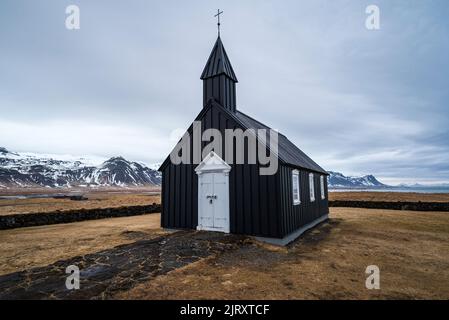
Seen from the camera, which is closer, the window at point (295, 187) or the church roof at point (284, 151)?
the church roof at point (284, 151)

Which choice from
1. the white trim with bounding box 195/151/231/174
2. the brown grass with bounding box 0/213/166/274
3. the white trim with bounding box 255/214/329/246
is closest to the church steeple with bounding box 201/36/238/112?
the white trim with bounding box 195/151/231/174

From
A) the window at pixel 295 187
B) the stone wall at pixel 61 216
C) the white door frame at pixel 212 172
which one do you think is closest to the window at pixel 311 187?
the window at pixel 295 187

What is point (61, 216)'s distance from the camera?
17.5 m

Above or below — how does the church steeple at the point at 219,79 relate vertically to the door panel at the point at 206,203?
above

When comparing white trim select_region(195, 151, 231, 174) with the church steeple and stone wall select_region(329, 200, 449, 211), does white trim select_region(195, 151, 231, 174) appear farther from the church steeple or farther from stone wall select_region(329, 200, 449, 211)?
stone wall select_region(329, 200, 449, 211)

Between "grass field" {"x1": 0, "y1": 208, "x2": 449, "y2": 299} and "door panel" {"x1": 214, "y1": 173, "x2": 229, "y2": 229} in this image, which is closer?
"grass field" {"x1": 0, "y1": 208, "x2": 449, "y2": 299}

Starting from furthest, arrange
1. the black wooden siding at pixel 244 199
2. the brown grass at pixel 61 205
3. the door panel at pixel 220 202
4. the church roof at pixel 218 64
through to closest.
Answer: the brown grass at pixel 61 205
the church roof at pixel 218 64
the door panel at pixel 220 202
the black wooden siding at pixel 244 199

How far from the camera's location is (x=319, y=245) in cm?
1084

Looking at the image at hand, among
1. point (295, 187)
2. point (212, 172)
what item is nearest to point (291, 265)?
point (295, 187)

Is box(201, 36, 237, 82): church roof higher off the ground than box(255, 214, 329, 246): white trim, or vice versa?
box(201, 36, 237, 82): church roof

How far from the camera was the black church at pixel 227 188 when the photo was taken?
10547mm

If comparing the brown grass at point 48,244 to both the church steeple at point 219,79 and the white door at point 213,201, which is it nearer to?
the white door at point 213,201

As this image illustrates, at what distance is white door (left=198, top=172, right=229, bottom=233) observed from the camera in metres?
11.6
